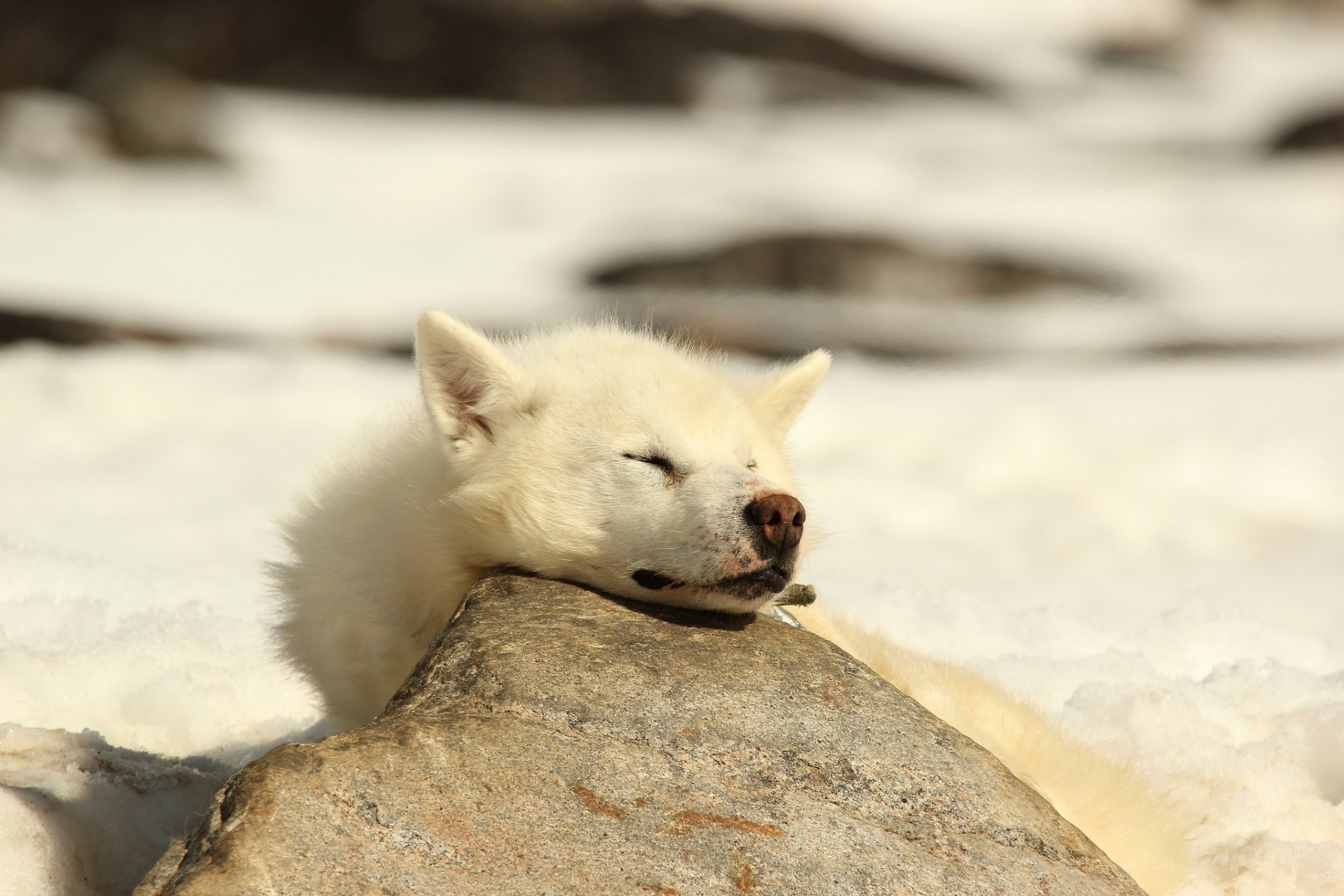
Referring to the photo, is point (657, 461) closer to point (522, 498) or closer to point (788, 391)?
point (522, 498)

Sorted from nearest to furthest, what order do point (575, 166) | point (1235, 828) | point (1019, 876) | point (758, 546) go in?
point (1019, 876)
point (758, 546)
point (1235, 828)
point (575, 166)

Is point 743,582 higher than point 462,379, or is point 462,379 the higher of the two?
point 462,379

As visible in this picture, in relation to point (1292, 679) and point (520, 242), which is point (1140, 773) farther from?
point (520, 242)

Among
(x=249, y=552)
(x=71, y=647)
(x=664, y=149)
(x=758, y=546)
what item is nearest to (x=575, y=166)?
(x=664, y=149)

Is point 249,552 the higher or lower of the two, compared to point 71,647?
lower

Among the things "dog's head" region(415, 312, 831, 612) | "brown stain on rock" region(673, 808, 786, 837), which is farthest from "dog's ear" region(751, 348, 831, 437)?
"brown stain on rock" region(673, 808, 786, 837)

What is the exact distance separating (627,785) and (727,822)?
0.21 m

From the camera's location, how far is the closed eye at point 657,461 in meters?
3.13

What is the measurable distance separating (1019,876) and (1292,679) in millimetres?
A: 2374

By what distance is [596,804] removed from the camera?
2449 mm

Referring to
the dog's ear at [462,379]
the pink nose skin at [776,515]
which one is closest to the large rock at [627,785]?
the pink nose skin at [776,515]

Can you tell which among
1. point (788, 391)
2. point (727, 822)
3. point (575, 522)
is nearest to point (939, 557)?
point (788, 391)

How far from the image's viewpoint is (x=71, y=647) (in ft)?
14.0

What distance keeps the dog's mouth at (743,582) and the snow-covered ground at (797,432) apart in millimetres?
1279
